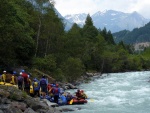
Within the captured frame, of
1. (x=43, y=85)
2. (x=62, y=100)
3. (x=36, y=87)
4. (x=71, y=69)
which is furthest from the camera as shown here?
(x=71, y=69)

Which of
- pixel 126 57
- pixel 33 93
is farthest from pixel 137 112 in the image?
pixel 126 57

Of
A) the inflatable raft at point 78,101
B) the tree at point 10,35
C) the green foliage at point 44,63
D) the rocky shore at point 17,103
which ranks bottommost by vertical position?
the inflatable raft at point 78,101

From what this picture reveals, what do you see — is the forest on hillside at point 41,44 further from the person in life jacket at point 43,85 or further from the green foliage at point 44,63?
the person in life jacket at point 43,85

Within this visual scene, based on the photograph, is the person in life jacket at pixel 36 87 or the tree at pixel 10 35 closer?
the person in life jacket at pixel 36 87

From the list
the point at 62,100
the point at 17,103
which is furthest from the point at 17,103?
the point at 62,100

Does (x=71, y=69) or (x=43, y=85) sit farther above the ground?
(x=71, y=69)

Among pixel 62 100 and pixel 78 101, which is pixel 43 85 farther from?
pixel 78 101

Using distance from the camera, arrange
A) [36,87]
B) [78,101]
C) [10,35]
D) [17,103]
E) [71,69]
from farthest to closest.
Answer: [71,69] < [10,35] < [78,101] < [36,87] < [17,103]

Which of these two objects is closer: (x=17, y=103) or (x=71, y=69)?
(x=17, y=103)

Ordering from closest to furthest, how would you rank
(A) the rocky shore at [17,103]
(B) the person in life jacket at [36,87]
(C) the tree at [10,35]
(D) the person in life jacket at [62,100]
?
(A) the rocky shore at [17,103] → (B) the person in life jacket at [36,87] → (D) the person in life jacket at [62,100] → (C) the tree at [10,35]

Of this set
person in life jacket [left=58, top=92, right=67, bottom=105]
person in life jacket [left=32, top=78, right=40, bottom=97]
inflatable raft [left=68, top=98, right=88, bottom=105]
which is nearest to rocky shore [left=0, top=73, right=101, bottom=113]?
person in life jacket [left=32, top=78, right=40, bottom=97]

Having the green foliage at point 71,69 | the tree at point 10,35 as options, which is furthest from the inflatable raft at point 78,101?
the green foliage at point 71,69

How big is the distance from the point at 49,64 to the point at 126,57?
5345 cm

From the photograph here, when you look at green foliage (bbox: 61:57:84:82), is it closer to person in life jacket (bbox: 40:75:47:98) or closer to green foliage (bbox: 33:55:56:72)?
green foliage (bbox: 33:55:56:72)
